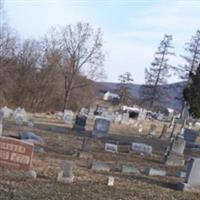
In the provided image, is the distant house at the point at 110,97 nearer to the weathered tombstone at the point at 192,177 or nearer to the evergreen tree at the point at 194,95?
the evergreen tree at the point at 194,95

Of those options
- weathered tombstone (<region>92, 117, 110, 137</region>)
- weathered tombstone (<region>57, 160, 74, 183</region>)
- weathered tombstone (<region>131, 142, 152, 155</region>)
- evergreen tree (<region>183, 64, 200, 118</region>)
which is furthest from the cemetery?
evergreen tree (<region>183, 64, 200, 118</region>)

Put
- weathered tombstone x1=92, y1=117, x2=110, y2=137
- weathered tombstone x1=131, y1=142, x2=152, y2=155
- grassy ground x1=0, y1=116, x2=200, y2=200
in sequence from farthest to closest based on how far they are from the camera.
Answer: weathered tombstone x1=92, y1=117, x2=110, y2=137, weathered tombstone x1=131, y1=142, x2=152, y2=155, grassy ground x1=0, y1=116, x2=200, y2=200

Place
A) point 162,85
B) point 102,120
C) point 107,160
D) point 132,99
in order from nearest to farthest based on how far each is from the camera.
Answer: point 107,160 < point 102,120 < point 162,85 < point 132,99

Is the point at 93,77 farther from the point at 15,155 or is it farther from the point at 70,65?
the point at 15,155

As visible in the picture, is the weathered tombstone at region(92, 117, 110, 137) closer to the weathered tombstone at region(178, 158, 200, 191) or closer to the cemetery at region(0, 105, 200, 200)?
the cemetery at region(0, 105, 200, 200)

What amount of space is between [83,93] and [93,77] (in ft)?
19.5

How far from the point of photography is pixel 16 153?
32.1 ft

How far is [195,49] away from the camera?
52.5 m

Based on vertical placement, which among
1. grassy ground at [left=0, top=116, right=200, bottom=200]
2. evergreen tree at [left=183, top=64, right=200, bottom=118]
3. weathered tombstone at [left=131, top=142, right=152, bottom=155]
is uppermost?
evergreen tree at [left=183, top=64, right=200, bottom=118]

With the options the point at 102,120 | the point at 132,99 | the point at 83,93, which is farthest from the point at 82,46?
→ the point at 132,99

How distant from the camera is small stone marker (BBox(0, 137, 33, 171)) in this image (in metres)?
9.72

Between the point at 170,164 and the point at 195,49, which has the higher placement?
the point at 195,49

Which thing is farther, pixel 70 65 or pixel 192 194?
pixel 70 65

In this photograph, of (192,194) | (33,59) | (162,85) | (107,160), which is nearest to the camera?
(192,194)
